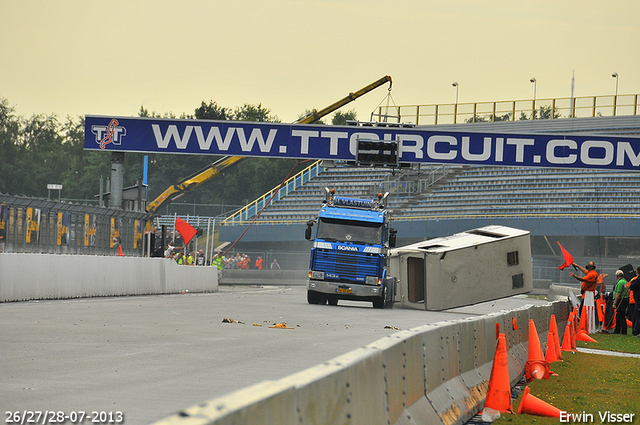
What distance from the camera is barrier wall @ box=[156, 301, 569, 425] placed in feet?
10.7

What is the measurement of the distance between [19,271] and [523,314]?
12447mm

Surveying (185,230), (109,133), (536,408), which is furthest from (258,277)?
(536,408)

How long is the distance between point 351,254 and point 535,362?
14425 mm

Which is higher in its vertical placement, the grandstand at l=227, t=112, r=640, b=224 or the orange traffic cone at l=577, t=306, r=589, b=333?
the grandstand at l=227, t=112, r=640, b=224

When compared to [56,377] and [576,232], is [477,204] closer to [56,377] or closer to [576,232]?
[576,232]

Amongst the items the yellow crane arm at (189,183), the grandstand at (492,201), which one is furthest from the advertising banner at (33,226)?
the yellow crane arm at (189,183)

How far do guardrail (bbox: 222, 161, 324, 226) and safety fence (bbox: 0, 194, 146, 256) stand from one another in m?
32.1

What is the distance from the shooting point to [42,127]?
120 metres

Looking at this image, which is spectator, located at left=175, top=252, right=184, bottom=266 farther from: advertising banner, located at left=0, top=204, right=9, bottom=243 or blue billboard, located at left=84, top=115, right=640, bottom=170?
advertising banner, located at left=0, top=204, right=9, bottom=243

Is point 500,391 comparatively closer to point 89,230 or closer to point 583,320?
point 583,320

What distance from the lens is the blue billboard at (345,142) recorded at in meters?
34.0

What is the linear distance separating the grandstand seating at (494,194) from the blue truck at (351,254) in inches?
1128

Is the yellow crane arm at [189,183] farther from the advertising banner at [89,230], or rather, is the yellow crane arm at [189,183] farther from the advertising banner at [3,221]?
the advertising banner at [3,221]

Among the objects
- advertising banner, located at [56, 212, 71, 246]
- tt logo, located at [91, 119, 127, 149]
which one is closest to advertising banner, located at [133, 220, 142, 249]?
advertising banner, located at [56, 212, 71, 246]
